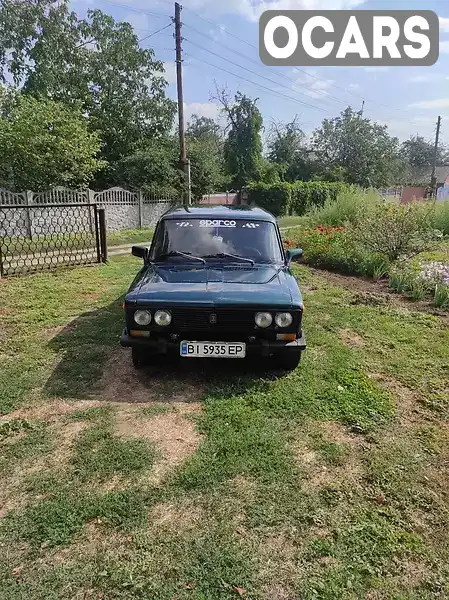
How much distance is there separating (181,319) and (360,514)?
206 cm

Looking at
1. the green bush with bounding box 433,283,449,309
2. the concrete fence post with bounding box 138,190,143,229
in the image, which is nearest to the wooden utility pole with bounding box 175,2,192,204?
the concrete fence post with bounding box 138,190,143,229

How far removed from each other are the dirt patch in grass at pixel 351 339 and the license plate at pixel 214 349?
1939 millimetres

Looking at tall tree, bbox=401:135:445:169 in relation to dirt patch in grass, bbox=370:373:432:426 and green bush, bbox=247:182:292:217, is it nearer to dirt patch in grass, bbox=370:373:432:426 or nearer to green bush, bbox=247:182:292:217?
green bush, bbox=247:182:292:217

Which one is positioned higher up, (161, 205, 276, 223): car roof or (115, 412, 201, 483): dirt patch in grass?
(161, 205, 276, 223): car roof

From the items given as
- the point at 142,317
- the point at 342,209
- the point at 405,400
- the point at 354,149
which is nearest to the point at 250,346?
the point at 142,317

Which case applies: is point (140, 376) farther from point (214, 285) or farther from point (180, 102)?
point (180, 102)

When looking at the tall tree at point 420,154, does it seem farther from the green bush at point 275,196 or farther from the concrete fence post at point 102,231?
the concrete fence post at point 102,231

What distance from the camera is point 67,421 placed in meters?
3.51

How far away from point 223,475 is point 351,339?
3.16 meters

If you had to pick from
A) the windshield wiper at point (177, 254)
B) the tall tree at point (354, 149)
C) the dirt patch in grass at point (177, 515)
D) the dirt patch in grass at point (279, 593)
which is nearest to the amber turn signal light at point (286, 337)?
the windshield wiper at point (177, 254)

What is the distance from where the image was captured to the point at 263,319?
387 cm

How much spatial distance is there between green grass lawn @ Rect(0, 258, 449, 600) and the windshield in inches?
46.6

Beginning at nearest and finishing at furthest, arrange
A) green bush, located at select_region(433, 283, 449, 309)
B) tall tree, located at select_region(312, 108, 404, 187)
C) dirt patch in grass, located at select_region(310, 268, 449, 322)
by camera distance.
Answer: green bush, located at select_region(433, 283, 449, 309) < dirt patch in grass, located at select_region(310, 268, 449, 322) < tall tree, located at select_region(312, 108, 404, 187)

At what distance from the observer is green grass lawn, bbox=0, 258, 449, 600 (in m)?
2.14
